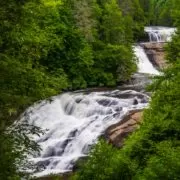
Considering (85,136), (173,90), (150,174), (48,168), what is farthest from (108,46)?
(150,174)

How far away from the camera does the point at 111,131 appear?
22453mm

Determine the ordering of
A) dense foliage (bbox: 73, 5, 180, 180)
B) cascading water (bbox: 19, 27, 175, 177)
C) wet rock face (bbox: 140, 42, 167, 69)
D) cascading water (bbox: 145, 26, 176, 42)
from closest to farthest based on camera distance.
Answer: dense foliage (bbox: 73, 5, 180, 180), cascading water (bbox: 19, 27, 175, 177), wet rock face (bbox: 140, 42, 167, 69), cascading water (bbox: 145, 26, 176, 42)

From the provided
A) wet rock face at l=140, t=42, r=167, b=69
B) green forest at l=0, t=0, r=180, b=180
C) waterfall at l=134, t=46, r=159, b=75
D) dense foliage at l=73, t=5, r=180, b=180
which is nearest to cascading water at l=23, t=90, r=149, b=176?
green forest at l=0, t=0, r=180, b=180

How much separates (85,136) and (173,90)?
10.7 m

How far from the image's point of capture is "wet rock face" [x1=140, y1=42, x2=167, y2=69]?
45.4 m

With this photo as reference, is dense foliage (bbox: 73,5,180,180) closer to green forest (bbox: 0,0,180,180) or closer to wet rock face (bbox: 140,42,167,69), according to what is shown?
green forest (bbox: 0,0,180,180)

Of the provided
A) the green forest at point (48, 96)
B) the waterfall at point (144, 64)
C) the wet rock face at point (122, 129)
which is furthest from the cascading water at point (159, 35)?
the green forest at point (48, 96)

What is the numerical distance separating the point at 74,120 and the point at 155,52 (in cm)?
2257

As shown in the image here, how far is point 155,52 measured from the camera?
4700cm

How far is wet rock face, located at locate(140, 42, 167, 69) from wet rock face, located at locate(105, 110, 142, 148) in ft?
72.3

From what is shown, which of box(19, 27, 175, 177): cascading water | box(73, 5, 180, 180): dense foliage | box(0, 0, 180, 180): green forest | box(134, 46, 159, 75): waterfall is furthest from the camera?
box(134, 46, 159, 75): waterfall

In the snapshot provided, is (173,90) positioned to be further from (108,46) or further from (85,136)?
(108,46)

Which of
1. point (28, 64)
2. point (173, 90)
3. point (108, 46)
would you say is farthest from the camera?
point (108, 46)

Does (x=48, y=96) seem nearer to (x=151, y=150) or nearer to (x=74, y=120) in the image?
(x=151, y=150)
